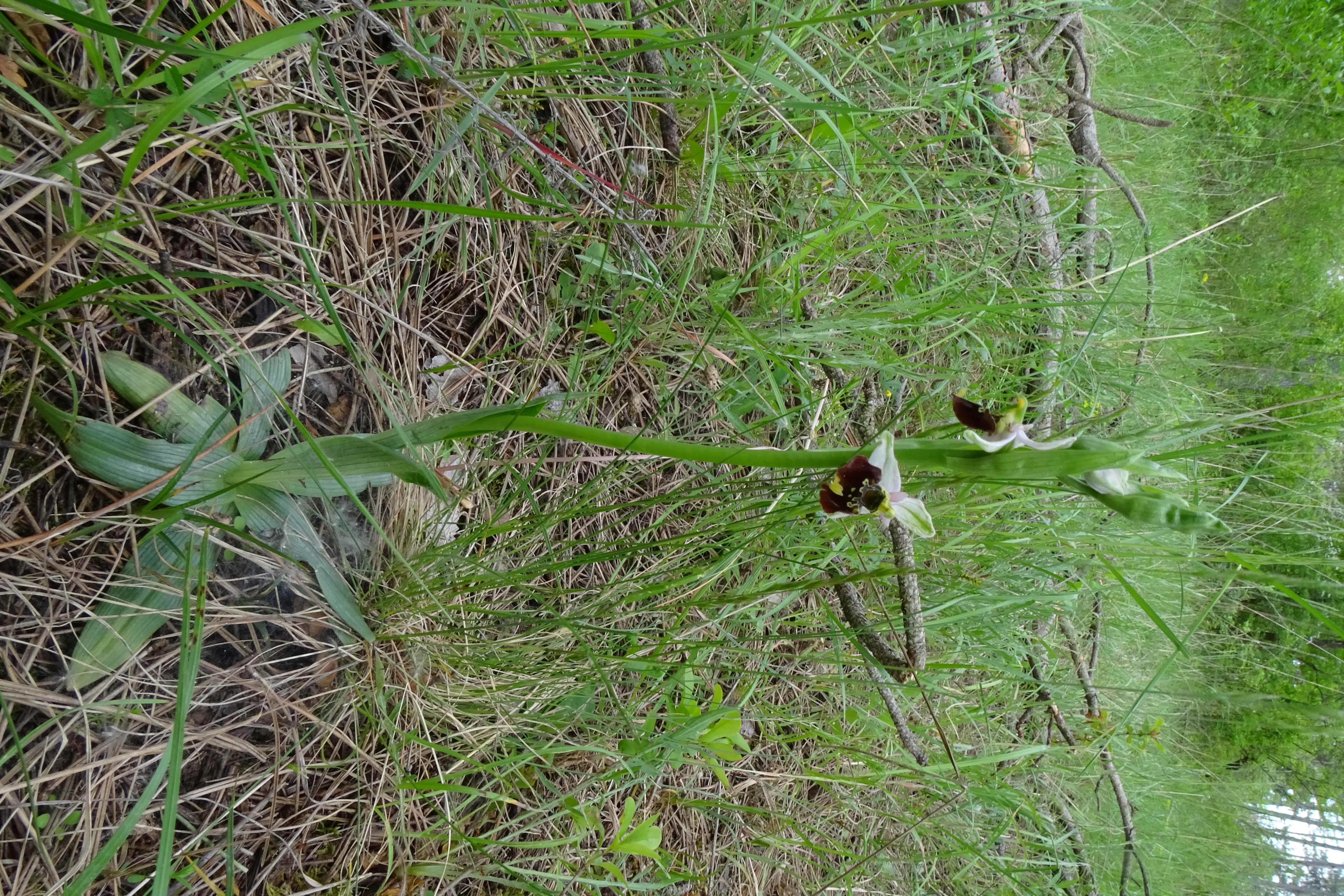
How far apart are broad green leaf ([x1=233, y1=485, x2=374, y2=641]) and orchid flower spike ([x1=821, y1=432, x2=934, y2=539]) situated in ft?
2.91

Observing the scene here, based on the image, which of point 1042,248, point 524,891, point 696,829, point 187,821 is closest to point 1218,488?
point 1042,248

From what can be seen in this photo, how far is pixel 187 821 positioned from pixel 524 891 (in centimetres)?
76

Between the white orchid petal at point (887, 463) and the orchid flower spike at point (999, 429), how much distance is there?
82mm

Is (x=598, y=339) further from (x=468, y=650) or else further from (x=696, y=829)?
(x=696, y=829)

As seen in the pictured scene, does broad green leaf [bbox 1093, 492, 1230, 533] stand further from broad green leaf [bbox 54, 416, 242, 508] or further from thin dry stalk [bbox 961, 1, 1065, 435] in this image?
thin dry stalk [bbox 961, 1, 1065, 435]

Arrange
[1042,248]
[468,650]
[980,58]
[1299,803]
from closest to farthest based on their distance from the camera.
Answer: [468,650]
[980,58]
[1042,248]
[1299,803]

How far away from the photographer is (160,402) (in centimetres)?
115

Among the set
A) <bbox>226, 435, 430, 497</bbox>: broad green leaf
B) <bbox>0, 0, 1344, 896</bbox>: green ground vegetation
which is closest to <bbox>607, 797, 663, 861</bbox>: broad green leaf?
<bbox>0, 0, 1344, 896</bbox>: green ground vegetation

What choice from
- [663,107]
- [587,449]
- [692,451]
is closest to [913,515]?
[692,451]

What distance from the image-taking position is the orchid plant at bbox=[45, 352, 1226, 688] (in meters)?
0.78

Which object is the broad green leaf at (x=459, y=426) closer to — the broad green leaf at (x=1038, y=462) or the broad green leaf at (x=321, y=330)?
the broad green leaf at (x=321, y=330)

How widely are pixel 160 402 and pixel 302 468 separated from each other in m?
0.25

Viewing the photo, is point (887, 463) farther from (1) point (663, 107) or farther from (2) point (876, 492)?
(1) point (663, 107)

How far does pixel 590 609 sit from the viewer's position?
161cm
